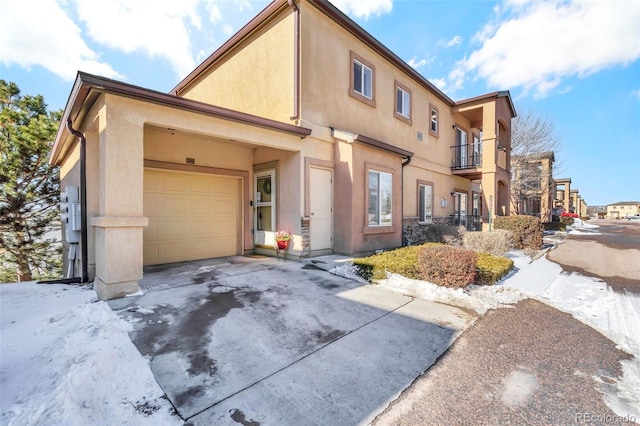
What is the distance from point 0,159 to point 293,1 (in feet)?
39.2

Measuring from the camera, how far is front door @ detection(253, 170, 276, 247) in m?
8.45

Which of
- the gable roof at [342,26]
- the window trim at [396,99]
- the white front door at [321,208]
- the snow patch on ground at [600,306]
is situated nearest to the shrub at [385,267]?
the white front door at [321,208]

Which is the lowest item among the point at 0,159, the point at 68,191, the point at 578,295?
the point at 578,295

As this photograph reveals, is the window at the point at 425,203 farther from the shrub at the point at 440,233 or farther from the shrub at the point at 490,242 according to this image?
the shrub at the point at 490,242

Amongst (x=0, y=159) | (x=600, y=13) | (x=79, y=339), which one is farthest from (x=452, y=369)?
(x=0, y=159)

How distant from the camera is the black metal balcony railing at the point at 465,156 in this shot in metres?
15.7

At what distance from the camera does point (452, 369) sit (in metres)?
2.94

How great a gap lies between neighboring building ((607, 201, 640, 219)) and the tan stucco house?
3570 inches

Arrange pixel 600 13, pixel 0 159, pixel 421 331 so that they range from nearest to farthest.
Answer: pixel 421 331, pixel 600 13, pixel 0 159

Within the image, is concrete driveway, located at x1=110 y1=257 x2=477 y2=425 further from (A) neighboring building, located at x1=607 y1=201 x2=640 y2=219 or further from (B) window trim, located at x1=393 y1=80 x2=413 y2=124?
(A) neighboring building, located at x1=607 y1=201 x2=640 y2=219

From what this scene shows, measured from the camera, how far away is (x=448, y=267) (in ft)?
17.7

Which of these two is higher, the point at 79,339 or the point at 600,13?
the point at 600,13

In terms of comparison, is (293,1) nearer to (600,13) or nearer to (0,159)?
(600,13)

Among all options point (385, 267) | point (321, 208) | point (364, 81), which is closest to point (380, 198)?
point (321, 208)
